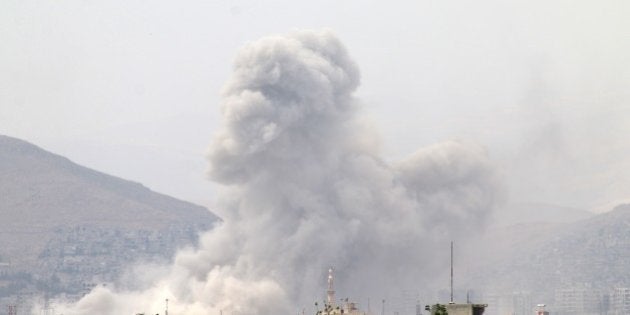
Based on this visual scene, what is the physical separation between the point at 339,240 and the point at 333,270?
284 cm

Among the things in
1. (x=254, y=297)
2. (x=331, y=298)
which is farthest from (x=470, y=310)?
(x=254, y=297)

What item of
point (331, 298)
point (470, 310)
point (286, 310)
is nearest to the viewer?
point (470, 310)

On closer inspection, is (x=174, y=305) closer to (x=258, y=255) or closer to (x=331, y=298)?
(x=258, y=255)

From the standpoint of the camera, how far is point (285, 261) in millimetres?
198500

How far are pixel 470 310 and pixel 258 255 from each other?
11261 cm

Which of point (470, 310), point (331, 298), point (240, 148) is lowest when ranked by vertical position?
point (470, 310)

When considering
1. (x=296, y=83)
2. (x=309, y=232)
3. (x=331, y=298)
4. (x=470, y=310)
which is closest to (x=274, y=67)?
(x=296, y=83)

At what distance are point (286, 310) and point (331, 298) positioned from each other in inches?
564

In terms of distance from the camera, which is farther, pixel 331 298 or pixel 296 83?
pixel 296 83

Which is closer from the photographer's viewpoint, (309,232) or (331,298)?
(331,298)

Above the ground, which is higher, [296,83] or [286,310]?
[296,83]

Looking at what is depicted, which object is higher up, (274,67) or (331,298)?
(274,67)

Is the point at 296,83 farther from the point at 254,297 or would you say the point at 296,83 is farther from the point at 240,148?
the point at 254,297

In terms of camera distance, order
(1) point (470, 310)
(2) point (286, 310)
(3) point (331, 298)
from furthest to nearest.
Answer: (2) point (286, 310) < (3) point (331, 298) < (1) point (470, 310)
